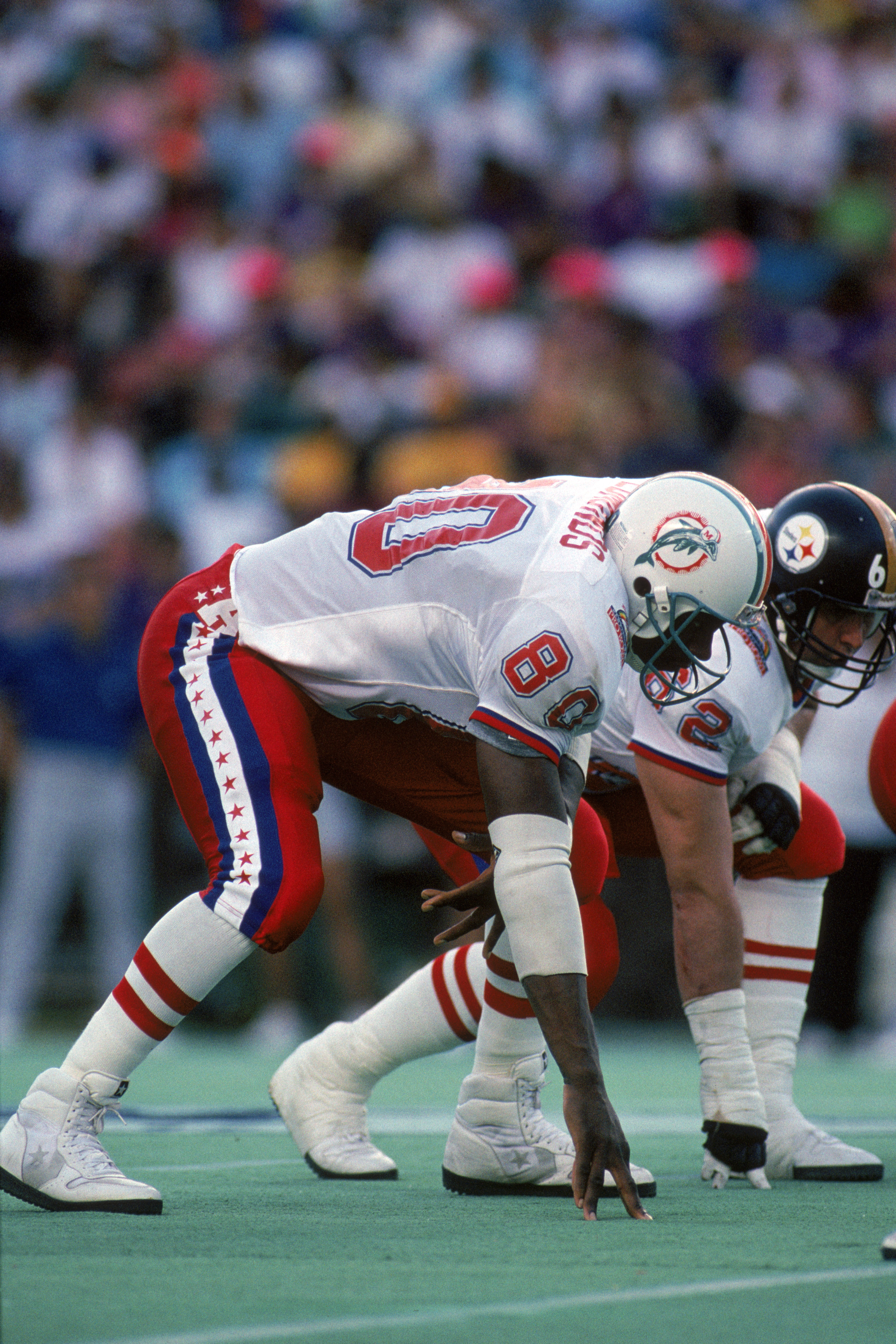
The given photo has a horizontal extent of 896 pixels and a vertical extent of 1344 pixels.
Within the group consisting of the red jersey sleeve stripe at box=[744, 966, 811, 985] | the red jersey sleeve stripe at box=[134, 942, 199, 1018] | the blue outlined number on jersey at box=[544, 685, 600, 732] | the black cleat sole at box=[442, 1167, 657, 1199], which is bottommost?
the black cleat sole at box=[442, 1167, 657, 1199]

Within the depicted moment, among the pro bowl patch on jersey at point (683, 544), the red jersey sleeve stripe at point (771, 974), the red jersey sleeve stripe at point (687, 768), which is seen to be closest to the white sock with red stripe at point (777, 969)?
the red jersey sleeve stripe at point (771, 974)

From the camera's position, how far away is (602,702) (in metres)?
3.51

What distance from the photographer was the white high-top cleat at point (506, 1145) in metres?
4.20

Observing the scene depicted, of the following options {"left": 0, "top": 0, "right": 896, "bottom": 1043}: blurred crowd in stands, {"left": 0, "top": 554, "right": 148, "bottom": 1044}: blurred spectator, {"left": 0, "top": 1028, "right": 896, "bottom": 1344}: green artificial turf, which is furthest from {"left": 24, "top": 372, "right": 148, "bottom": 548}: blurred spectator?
{"left": 0, "top": 1028, "right": 896, "bottom": 1344}: green artificial turf

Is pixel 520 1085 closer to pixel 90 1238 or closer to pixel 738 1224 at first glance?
pixel 738 1224

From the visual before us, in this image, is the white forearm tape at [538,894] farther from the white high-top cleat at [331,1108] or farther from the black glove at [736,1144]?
the white high-top cleat at [331,1108]

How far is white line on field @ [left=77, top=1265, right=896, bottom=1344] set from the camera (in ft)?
7.76

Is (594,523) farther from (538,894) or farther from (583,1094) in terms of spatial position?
(583,1094)

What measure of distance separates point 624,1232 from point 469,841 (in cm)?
93

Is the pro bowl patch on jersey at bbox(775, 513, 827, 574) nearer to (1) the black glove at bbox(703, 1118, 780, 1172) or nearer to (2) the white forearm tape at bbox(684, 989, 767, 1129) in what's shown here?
(2) the white forearm tape at bbox(684, 989, 767, 1129)

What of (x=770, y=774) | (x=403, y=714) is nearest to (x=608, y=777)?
(x=770, y=774)

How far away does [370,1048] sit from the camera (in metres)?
4.60

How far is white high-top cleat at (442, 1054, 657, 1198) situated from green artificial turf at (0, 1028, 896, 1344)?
111mm

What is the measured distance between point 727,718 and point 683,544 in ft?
2.32
